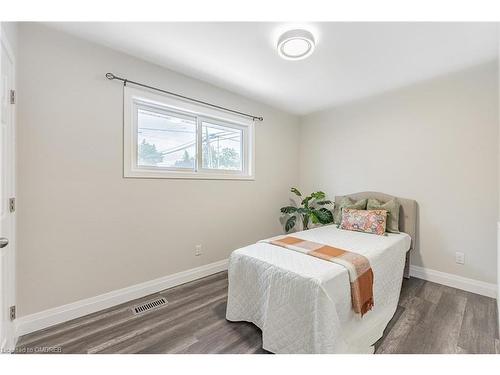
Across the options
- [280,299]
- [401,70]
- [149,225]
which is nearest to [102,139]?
[149,225]

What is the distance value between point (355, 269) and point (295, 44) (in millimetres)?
1810

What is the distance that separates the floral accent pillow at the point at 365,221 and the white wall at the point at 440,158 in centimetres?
55

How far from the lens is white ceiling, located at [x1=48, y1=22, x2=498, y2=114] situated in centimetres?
178

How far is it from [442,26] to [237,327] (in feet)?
9.16

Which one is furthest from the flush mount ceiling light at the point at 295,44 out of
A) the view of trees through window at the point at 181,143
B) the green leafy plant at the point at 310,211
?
the green leafy plant at the point at 310,211

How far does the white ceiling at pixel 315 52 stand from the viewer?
1.78 m

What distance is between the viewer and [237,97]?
3.10m

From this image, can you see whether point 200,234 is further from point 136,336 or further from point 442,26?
point 442,26

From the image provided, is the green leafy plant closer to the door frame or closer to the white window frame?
the white window frame

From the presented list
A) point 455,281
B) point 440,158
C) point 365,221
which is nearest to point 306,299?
point 365,221

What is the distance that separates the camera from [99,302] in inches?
79.5

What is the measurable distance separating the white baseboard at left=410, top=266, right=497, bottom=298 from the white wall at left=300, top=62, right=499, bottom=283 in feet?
0.19

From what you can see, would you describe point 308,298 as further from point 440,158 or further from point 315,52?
point 440,158

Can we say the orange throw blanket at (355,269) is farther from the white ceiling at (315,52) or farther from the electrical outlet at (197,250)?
the white ceiling at (315,52)
